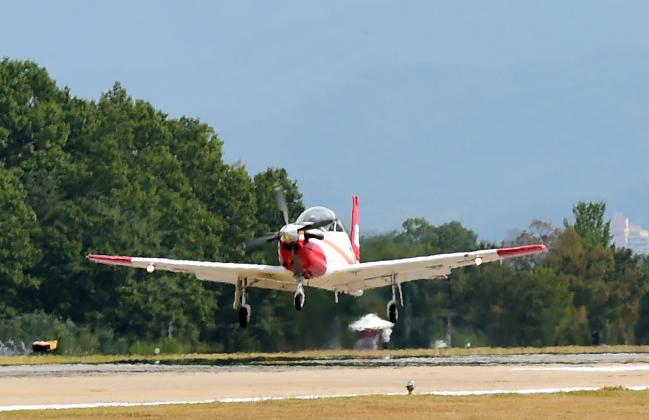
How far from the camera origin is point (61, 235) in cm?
8112

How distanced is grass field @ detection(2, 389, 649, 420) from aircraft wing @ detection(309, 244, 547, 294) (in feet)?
64.6

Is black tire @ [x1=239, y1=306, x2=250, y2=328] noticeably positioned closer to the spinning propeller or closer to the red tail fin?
the spinning propeller

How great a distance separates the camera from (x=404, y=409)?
1024 inches

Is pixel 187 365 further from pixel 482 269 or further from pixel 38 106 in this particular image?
pixel 38 106

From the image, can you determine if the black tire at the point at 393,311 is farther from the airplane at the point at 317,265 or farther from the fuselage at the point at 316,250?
the fuselage at the point at 316,250

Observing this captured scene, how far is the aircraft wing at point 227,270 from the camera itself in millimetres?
48875

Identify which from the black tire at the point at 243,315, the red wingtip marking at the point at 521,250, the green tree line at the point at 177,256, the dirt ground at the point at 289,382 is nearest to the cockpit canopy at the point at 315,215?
the black tire at the point at 243,315

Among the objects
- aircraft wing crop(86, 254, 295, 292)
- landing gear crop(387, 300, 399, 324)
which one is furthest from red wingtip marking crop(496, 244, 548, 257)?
aircraft wing crop(86, 254, 295, 292)

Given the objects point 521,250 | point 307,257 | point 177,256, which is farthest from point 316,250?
point 177,256

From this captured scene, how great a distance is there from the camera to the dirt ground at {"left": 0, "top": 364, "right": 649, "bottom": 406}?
29.8m

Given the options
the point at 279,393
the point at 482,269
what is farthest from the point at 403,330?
the point at 279,393

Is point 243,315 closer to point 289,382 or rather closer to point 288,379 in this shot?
point 288,379

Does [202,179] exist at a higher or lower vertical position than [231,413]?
higher

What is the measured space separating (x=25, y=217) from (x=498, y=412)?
190 feet
